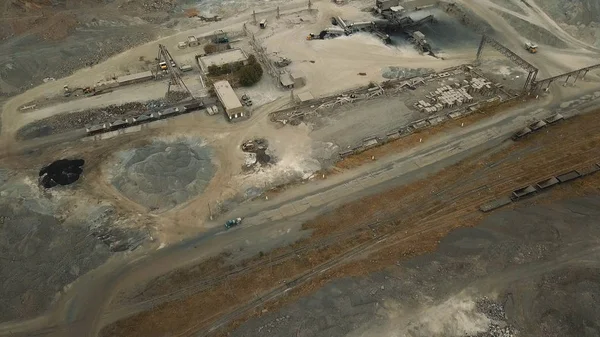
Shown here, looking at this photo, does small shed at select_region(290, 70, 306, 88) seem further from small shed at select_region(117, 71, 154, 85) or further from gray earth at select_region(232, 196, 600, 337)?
gray earth at select_region(232, 196, 600, 337)

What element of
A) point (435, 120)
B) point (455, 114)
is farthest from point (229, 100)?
point (455, 114)

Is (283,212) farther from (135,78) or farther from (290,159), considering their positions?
(135,78)

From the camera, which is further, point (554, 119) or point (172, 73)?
point (172, 73)

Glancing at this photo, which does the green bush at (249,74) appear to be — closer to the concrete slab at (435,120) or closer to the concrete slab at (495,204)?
the concrete slab at (435,120)

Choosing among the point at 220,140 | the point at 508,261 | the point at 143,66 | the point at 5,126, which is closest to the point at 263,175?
the point at 220,140

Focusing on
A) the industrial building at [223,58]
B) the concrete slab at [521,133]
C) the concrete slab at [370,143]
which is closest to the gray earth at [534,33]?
the concrete slab at [521,133]

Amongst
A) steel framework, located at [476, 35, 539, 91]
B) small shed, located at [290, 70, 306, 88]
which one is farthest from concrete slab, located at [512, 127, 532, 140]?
small shed, located at [290, 70, 306, 88]
